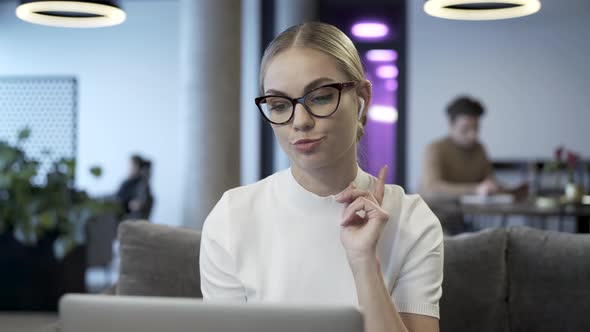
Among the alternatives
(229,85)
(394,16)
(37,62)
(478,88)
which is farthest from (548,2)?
(37,62)

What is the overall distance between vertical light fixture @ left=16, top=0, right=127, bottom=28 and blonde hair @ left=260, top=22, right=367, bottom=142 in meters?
0.78

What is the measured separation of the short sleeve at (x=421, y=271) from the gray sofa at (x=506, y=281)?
1.86 ft

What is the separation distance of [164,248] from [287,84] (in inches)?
36.5

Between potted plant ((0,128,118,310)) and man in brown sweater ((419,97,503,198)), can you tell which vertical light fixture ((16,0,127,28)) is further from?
man in brown sweater ((419,97,503,198))

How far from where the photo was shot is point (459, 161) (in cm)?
496

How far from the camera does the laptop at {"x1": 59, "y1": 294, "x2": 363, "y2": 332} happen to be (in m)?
0.80

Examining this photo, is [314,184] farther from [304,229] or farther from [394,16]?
[394,16]

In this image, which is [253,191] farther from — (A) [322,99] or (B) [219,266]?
(A) [322,99]

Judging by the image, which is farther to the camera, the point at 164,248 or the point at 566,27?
the point at 566,27

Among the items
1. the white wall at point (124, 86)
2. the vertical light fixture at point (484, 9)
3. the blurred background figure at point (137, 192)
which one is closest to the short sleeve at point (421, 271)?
the vertical light fixture at point (484, 9)

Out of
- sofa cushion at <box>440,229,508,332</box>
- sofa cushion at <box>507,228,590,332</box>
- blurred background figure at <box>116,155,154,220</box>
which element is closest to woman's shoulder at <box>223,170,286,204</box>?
sofa cushion at <box>440,229,508,332</box>

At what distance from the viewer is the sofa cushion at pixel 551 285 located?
1970mm

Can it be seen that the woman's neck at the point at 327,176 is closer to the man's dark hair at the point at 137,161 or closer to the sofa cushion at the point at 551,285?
the sofa cushion at the point at 551,285

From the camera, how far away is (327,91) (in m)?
1.37
